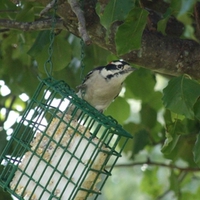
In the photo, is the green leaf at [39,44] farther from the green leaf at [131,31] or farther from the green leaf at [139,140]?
the green leaf at [139,140]

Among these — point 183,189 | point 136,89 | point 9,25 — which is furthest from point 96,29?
point 183,189

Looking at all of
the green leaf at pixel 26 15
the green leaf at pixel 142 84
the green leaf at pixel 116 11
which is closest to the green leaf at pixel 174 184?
the green leaf at pixel 142 84

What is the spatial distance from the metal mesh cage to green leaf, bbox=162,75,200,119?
1.15 ft

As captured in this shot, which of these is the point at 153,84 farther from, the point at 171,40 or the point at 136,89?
the point at 171,40

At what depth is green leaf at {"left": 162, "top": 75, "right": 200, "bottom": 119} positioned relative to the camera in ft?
13.8

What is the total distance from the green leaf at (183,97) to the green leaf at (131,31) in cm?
36

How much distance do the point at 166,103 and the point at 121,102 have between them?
222cm

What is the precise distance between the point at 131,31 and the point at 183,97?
20.6 inches

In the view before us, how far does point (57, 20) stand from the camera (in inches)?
195

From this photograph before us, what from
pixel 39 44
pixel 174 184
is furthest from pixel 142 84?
pixel 39 44

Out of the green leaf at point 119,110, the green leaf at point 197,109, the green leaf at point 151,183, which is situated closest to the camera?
the green leaf at point 197,109

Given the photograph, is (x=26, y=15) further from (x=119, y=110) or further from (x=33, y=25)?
(x=119, y=110)

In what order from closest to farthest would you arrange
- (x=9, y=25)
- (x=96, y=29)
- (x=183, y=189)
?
(x=96, y=29) → (x=9, y=25) → (x=183, y=189)

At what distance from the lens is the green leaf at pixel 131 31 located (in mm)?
4211
